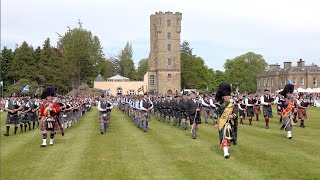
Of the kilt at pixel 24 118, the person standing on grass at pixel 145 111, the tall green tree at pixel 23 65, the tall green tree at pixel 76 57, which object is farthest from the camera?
the tall green tree at pixel 76 57

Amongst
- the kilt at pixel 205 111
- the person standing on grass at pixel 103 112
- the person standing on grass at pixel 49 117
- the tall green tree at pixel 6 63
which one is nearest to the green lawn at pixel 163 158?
the person standing on grass at pixel 49 117

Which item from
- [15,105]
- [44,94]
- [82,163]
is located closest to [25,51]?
[15,105]

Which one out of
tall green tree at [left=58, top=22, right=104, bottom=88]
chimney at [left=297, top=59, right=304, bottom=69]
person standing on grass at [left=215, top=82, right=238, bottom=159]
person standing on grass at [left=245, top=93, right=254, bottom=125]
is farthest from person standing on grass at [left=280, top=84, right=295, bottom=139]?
chimney at [left=297, top=59, right=304, bottom=69]

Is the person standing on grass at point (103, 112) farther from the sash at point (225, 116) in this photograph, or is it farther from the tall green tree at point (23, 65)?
the tall green tree at point (23, 65)

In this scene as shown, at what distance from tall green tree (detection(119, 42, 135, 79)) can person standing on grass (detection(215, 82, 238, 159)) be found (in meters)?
137

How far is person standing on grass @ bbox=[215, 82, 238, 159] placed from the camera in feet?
48.1

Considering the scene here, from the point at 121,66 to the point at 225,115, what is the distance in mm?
139880

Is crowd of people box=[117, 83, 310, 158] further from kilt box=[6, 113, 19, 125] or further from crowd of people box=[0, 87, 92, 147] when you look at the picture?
A: kilt box=[6, 113, 19, 125]

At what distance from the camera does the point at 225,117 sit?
14938 mm

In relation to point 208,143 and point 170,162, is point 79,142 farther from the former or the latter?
point 170,162

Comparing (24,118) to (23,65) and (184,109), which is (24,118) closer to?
(184,109)

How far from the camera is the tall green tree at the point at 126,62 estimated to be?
15175 cm

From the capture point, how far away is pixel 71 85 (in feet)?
350

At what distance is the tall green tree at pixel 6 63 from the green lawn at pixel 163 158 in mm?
82252
